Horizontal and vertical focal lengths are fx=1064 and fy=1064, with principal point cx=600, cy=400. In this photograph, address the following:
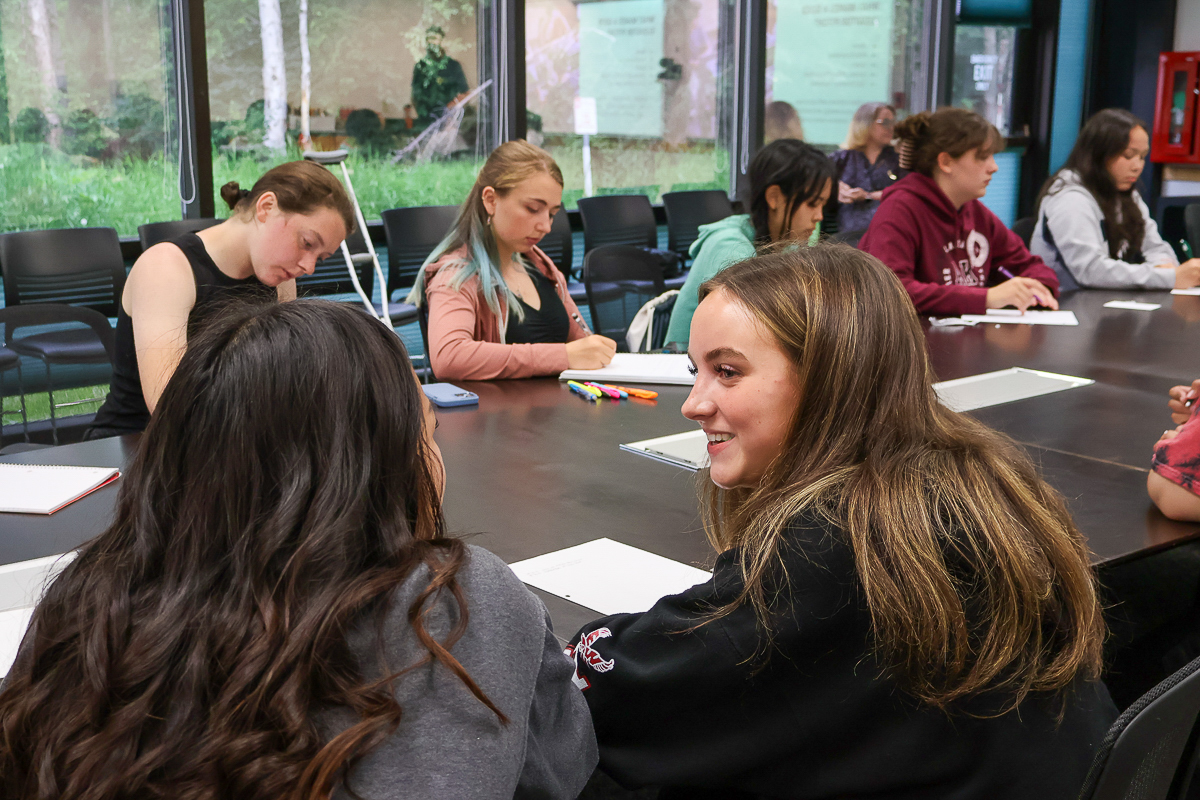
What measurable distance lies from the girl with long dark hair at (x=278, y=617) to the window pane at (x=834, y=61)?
629 centimetres

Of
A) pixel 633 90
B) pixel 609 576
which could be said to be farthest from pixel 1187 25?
pixel 609 576

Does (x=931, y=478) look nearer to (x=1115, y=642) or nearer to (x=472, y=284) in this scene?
(x=1115, y=642)

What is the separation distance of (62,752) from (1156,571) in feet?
6.46

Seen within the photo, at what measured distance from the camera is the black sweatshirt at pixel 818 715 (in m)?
0.97

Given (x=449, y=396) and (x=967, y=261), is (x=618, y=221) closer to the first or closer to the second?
(x=967, y=261)

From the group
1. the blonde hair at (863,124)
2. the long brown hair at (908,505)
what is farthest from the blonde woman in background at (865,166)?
the long brown hair at (908,505)

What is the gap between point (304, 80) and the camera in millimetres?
5082

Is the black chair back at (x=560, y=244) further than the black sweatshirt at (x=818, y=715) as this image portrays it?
Yes

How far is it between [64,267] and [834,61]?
5034 millimetres

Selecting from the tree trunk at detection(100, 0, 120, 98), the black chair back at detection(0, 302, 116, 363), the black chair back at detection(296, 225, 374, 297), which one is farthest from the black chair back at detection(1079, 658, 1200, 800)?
the tree trunk at detection(100, 0, 120, 98)

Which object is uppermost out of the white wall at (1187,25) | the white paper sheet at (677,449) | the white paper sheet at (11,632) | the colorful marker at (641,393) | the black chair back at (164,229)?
the white wall at (1187,25)

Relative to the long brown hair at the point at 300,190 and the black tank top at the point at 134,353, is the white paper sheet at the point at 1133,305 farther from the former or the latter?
the black tank top at the point at 134,353

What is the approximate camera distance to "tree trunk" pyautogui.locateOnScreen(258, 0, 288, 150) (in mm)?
4918

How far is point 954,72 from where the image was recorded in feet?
25.3
